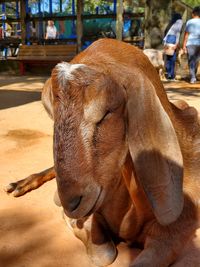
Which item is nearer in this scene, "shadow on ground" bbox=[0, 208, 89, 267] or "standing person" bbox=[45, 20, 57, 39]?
"shadow on ground" bbox=[0, 208, 89, 267]

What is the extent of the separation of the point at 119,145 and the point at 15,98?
6.17 m

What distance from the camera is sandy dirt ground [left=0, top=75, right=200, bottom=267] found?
Result: 6.73 ft

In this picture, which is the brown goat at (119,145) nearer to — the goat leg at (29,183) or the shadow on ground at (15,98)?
the goat leg at (29,183)

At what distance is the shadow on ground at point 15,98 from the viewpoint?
6.63 m

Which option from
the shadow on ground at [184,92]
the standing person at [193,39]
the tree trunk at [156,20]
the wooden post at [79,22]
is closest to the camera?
the shadow on ground at [184,92]

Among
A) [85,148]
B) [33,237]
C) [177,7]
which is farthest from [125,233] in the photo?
[177,7]

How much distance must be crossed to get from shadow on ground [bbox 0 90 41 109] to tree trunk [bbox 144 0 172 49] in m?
4.74

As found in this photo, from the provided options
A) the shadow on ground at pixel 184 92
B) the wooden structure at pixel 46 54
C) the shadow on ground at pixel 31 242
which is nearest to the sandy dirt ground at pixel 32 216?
the shadow on ground at pixel 31 242

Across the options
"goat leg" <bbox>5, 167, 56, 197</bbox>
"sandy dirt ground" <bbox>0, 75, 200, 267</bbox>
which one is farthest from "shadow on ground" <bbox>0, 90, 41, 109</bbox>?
"goat leg" <bbox>5, 167, 56, 197</bbox>

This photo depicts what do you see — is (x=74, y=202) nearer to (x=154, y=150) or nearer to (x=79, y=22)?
(x=154, y=150)

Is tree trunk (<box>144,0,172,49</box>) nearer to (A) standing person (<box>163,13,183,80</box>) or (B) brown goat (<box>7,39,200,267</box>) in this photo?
(A) standing person (<box>163,13,183,80</box>)

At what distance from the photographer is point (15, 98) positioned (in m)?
7.29

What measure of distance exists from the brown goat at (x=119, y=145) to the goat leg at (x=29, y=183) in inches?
49.0

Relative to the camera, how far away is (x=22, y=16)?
12.3 metres
